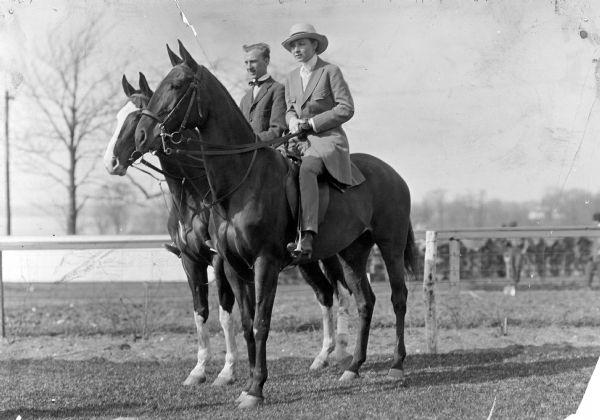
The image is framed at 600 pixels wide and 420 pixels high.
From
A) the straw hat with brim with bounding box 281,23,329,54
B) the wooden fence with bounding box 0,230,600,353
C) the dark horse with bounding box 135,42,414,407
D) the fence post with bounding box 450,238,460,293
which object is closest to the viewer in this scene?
the dark horse with bounding box 135,42,414,407

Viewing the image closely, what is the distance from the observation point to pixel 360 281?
788 centimetres

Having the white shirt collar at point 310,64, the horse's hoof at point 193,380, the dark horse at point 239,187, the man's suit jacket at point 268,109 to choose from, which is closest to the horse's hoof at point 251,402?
the dark horse at point 239,187

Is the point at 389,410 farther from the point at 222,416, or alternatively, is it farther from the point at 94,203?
the point at 94,203

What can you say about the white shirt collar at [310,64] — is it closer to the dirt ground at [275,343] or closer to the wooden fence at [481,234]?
the wooden fence at [481,234]

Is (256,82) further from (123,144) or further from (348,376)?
(348,376)

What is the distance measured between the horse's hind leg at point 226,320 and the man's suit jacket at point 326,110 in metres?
1.54

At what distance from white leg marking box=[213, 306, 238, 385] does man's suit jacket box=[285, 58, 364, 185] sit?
6.83 ft

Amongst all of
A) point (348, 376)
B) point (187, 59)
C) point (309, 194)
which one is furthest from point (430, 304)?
point (187, 59)

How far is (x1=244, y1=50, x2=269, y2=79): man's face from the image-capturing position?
770 centimetres

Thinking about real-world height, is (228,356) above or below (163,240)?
below

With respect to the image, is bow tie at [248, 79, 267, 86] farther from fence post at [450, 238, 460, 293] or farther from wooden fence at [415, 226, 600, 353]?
fence post at [450, 238, 460, 293]

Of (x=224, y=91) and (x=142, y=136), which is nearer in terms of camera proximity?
(x=142, y=136)

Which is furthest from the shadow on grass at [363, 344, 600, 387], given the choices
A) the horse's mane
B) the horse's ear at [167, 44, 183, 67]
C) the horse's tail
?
the horse's ear at [167, 44, 183, 67]

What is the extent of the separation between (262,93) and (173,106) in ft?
6.11
